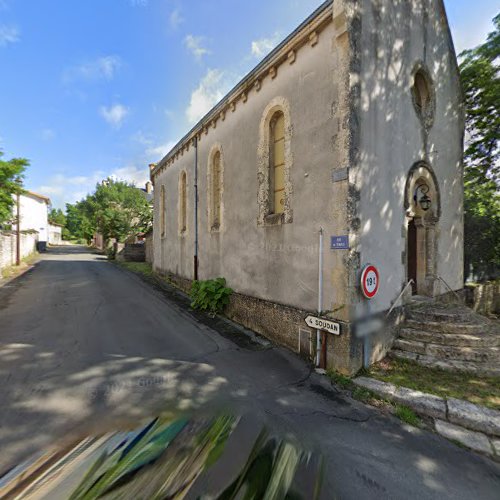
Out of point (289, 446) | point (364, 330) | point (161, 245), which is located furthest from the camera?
point (161, 245)

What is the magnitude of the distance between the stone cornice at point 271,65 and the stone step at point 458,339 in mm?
6362

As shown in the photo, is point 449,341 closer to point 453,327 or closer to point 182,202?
point 453,327

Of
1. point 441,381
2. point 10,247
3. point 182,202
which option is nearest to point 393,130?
point 441,381

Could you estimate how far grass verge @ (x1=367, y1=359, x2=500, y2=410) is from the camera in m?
3.98

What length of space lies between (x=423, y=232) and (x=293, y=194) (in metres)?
4.40

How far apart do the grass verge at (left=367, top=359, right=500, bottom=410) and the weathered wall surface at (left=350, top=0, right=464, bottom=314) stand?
110 cm

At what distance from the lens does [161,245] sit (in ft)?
49.6

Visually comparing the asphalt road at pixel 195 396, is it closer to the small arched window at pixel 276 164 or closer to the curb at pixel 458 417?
the curb at pixel 458 417

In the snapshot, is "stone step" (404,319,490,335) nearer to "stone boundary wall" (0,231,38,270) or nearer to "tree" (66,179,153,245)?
"stone boundary wall" (0,231,38,270)

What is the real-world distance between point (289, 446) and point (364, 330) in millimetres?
2607

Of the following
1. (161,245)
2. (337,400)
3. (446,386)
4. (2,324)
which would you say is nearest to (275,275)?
(337,400)

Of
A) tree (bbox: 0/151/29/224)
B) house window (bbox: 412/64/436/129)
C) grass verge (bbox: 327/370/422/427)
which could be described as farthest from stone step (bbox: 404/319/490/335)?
tree (bbox: 0/151/29/224)

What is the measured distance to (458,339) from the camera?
5.25m

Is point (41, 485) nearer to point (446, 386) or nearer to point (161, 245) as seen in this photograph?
point (446, 386)
